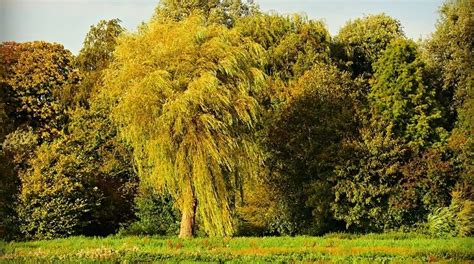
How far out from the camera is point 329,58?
35.7 meters

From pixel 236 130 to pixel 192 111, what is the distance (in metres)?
2.17

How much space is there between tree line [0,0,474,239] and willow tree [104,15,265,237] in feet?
0.19

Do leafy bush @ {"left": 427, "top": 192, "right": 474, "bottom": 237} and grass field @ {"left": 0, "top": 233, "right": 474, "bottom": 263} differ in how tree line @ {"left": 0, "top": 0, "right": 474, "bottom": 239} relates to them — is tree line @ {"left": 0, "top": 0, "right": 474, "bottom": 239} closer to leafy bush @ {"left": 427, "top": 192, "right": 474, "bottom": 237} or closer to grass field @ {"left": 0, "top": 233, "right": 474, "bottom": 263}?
leafy bush @ {"left": 427, "top": 192, "right": 474, "bottom": 237}

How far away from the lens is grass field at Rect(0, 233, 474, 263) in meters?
15.2

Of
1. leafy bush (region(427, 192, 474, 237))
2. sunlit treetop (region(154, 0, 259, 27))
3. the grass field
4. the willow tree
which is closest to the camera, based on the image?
the grass field

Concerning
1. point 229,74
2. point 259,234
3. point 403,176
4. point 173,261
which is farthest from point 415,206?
point 173,261

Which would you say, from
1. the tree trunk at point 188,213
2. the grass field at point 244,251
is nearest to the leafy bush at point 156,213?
the tree trunk at point 188,213

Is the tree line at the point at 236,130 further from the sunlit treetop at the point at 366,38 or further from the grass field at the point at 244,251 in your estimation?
the grass field at the point at 244,251

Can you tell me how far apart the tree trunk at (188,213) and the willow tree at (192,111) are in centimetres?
4

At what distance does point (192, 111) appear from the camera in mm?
22703

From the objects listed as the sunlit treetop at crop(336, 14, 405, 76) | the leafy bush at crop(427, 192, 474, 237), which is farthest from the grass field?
the sunlit treetop at crop(336, 14, 405, 76)

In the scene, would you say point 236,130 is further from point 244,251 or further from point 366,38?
point 366,38

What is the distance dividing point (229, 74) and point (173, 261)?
10.4 metres

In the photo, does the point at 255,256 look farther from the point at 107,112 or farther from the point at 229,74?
the point at 107,112
